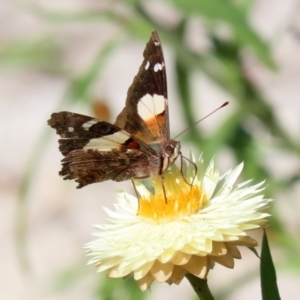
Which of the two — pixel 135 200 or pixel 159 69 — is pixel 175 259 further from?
pixel 159 69

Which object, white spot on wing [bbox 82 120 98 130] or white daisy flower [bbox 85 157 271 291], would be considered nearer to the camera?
white daisy flower [bbox 85 157 271 291]

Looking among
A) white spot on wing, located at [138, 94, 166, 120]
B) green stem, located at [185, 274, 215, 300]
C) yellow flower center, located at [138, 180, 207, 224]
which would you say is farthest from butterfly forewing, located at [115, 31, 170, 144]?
green stem, located at [185, 274, 215, 300]

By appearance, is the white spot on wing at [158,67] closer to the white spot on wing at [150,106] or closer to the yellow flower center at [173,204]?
the white spot on wing at [150,106]

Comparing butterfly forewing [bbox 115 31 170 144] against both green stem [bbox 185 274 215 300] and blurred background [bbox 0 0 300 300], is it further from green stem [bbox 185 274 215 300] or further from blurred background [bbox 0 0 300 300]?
green stem [bbox 185 274 215 300]

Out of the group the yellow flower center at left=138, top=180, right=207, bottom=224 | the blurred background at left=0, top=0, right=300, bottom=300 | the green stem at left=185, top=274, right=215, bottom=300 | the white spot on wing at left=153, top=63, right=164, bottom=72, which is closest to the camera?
the green stem at left=185, top=274, right=215, bottom=300

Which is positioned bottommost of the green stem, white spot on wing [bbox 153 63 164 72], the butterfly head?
the green stem

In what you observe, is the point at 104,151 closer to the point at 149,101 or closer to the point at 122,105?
the point at 149,101

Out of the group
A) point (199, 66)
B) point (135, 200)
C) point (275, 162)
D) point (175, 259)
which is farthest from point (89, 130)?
point (275, 162)

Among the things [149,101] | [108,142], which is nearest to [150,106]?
[149,101]
